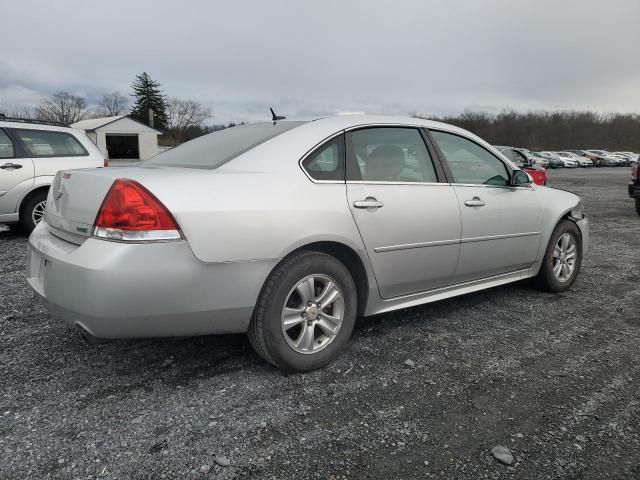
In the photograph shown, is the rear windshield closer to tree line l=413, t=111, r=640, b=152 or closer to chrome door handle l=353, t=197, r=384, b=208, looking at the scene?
chrome door handle l=353, t=197, r=384, b=208

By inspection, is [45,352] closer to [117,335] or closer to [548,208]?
[117,335]

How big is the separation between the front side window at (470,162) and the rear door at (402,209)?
0.18 meters

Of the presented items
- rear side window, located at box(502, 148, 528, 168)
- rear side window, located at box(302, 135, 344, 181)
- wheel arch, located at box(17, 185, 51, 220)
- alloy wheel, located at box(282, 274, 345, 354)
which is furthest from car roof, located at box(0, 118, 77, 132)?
rear side window, located at box(502, 148, 528, 168)

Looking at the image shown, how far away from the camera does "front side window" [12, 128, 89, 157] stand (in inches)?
273

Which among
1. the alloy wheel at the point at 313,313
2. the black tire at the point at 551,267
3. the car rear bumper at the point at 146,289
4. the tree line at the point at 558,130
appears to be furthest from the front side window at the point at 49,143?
the tree line at the point at 558,130

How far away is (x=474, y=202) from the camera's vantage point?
362 cm

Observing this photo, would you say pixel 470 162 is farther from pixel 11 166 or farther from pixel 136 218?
pixel 11 166

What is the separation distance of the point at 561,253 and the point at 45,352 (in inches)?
166

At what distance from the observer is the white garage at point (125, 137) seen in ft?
137

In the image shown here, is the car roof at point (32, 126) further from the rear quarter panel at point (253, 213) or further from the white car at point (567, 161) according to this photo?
the white car at point (567, 161)

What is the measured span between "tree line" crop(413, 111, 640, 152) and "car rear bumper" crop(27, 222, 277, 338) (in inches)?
3065

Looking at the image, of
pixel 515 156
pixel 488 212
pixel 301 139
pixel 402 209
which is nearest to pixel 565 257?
pixel 488 212

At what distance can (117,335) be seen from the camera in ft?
7.82

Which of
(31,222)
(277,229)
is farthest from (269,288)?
(31,222)
